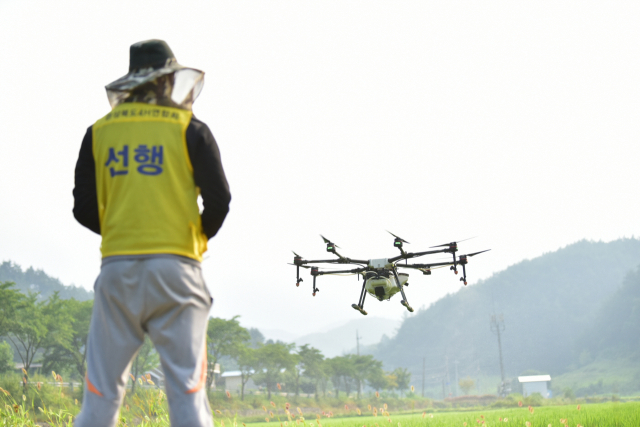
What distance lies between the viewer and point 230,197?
2359mm

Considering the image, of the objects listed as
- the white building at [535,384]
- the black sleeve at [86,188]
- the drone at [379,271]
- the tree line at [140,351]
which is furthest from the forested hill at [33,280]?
the black sleeve at [86,188]

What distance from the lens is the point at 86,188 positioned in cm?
251

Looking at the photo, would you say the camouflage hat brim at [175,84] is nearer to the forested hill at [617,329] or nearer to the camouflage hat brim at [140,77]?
the camouflage hat brim at [140,77]

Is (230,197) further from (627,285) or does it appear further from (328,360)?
(627,285)

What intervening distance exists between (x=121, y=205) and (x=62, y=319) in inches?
1949

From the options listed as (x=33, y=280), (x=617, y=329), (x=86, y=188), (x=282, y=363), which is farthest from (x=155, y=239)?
(x=617, y=329)

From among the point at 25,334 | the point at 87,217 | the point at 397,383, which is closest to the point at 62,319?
the point at 25,334

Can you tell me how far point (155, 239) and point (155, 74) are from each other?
2.59ft

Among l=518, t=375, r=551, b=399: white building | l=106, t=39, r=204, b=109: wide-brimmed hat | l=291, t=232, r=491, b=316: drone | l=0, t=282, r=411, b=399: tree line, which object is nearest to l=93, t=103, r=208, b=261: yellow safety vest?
l=106, t=39, r=204, b=109: wide-brimmed hat

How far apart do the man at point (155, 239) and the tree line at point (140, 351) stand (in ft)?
75.6

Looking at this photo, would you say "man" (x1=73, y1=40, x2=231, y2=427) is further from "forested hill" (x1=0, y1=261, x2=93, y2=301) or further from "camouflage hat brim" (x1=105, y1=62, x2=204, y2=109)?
"forested hill" (x1=0, y1=261, x2=93, y2=301)

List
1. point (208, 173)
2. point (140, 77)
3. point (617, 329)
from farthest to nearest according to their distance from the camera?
point (617, 329)
point (140, 77)
point (208, 173)

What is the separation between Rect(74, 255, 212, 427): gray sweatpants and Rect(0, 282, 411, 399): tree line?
75.5 ft

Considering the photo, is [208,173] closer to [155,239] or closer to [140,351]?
[155,239]
